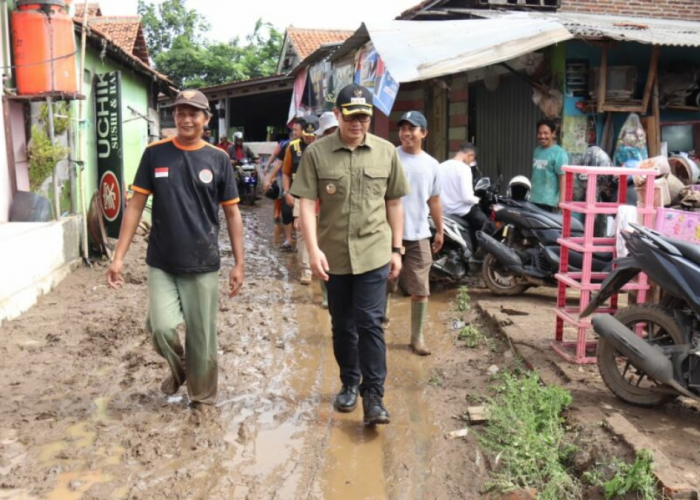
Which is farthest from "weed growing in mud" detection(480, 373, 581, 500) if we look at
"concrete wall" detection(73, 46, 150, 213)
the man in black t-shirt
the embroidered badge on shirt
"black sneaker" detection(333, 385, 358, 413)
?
"concrete wall" detection(73, 46, 150, 213)

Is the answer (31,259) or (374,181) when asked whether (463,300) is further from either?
(31,259)

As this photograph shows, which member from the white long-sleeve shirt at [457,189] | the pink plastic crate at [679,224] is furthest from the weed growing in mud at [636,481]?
the white long-sleeve shirt at [457,189]

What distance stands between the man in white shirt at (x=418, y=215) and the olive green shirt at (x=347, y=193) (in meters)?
1.44

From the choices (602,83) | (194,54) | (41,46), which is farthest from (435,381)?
(194,54)

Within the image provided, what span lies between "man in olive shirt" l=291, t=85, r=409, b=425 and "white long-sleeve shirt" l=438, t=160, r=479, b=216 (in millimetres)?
3654

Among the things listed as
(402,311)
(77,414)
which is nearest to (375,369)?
(77,414)

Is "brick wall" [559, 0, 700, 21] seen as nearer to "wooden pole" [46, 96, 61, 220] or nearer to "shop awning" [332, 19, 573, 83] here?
"shop awning" [332, 19, 573, 83]

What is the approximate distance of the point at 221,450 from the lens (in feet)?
12.7

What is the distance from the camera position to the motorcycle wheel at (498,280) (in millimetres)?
7371

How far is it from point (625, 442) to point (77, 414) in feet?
10.2

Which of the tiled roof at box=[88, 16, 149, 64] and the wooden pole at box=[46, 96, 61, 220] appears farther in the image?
the tiled roof at box=[88, 16, 149, 64]

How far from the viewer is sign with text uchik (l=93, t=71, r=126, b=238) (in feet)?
29.2

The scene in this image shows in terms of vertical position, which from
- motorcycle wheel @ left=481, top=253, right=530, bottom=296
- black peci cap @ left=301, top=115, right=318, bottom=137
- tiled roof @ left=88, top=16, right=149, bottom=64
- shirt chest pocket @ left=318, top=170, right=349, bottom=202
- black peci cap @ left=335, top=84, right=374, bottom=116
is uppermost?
tiled roof @ left=88, top=16, right=149, bottom=64

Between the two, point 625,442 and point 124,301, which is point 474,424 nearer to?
point 625,442
